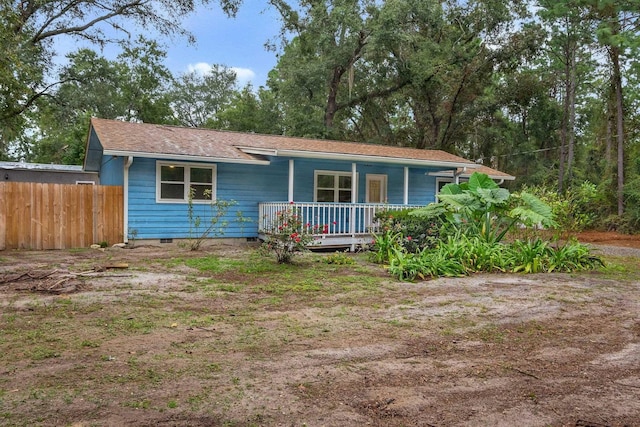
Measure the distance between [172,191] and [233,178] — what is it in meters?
1.76

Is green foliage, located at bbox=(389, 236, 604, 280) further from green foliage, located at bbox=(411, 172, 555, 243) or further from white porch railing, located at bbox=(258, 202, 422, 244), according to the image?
white porch railing, located at bbox=(258, 202, 422, 244)

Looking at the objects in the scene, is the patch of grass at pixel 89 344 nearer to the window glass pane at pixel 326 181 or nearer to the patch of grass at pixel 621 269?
the patch of grass at pixel 621 269

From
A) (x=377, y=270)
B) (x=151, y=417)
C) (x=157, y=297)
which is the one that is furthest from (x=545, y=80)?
(x=151, y=417)

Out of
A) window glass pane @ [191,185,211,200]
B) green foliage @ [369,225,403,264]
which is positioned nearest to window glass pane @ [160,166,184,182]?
window glass pane @ [191,185,211,200]

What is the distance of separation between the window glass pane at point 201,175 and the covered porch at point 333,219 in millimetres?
1667

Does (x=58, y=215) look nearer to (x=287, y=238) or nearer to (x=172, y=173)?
(x=172, y=173)

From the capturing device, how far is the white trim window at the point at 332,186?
14.0m

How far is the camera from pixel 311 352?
3.57 metres

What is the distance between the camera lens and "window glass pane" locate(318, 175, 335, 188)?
1404cm

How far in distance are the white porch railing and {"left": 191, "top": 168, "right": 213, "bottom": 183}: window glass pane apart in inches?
66.3

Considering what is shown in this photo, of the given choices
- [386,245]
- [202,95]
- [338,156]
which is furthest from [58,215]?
[202,95]

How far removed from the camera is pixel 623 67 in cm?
1900

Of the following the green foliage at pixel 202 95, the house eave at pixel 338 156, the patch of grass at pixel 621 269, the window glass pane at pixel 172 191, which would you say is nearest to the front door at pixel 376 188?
the house eave at pixel 338 156

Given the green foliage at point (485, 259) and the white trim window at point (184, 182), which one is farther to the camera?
the white trim window at point (184, 182)
